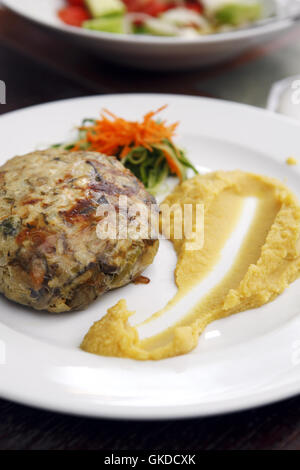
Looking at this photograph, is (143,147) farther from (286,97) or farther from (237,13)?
(237,13)

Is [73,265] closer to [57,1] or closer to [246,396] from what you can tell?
[246,396]

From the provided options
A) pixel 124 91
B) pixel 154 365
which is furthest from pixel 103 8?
pixel 154 365

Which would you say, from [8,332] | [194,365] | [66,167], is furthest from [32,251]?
[194,365]

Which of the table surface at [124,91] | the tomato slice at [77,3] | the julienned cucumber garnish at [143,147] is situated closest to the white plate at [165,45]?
the table surface at [124,91]

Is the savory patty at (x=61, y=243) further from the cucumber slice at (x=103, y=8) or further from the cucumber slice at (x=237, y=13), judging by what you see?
the cucumber slice at (x=237, y=13)

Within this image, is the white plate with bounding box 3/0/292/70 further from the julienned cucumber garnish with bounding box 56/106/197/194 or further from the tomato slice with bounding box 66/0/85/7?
the julienned cucumber garnish with bounding box 56/106/197/194

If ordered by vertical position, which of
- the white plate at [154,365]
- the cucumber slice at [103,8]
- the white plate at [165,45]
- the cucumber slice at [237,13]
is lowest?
the white plate at [154,365]
